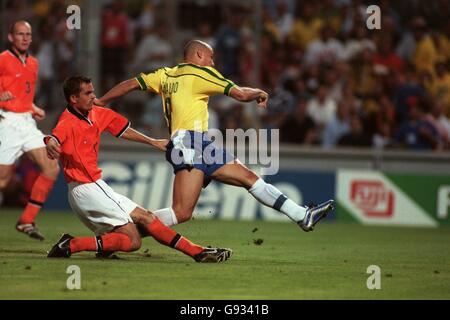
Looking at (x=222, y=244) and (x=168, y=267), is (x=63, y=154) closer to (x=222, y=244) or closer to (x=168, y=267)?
(x=168, y=267)

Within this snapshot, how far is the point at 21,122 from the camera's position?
12.3m

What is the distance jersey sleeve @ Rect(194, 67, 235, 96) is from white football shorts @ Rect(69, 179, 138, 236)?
1.40 meters

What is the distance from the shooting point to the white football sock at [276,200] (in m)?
10.4

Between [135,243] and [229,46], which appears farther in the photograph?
[229,46]

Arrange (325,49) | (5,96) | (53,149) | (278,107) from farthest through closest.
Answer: (325,49) < (278,107) < (5,96) < (53,149)

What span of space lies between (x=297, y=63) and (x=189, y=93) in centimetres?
960

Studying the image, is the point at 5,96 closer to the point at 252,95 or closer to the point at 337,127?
the point at 252,95

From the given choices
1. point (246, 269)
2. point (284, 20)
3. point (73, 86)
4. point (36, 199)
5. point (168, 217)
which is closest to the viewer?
point (246, 269)

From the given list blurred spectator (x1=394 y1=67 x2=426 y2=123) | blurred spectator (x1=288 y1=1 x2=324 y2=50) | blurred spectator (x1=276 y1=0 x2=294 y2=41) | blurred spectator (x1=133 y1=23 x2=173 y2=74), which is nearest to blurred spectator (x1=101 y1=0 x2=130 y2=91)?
blurred spectator (x1=133 y1=23 x2=173 y2=74)

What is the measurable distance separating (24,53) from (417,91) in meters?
8.59

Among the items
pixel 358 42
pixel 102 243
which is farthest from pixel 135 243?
pixel 358 42

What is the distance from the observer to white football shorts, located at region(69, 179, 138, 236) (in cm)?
958

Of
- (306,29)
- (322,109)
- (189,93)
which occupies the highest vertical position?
(306,29)

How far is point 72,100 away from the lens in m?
9.65
